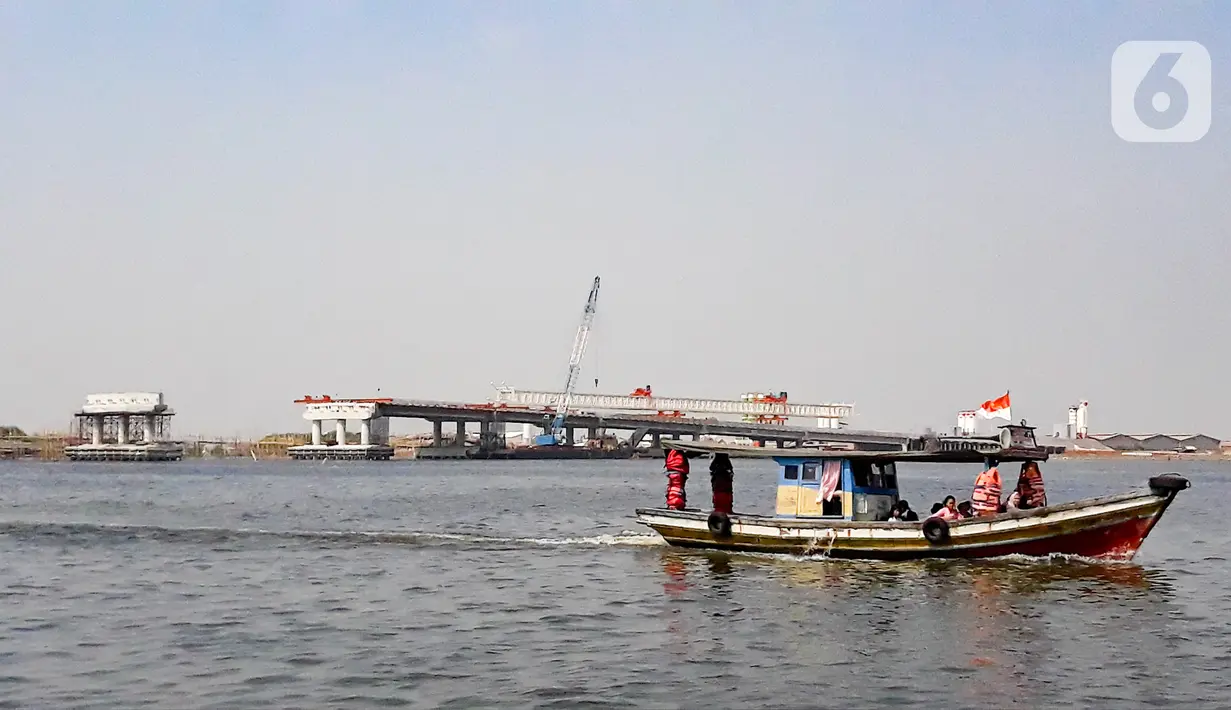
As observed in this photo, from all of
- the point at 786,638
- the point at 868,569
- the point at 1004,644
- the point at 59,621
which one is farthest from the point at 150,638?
the point at 868,569

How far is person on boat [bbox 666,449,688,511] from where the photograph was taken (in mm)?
41938

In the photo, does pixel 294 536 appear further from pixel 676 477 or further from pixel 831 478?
pixel 831 478

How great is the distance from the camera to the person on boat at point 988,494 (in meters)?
36.2

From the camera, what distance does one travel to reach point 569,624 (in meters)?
27.6

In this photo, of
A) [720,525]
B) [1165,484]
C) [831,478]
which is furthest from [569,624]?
[1165,484]

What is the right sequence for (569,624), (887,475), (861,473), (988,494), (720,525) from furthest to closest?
(887,475) < (720,525) < (861,473) < (988,494) < (569,624)

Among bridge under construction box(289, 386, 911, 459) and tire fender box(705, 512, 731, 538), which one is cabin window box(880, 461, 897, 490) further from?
bridge under construction box(289, 386, 911, 459)

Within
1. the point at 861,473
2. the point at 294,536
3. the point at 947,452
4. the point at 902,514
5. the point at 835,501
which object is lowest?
the point at 294,536

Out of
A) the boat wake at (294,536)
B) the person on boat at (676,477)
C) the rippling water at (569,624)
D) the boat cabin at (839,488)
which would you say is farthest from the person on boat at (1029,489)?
the boat wake at (294,536)

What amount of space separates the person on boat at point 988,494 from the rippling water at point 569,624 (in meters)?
1.43

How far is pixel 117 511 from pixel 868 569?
132 ft

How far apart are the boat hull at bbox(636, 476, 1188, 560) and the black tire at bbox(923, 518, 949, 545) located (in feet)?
0.19

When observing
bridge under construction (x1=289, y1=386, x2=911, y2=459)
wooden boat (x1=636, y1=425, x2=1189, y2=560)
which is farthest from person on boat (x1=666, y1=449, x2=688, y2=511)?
bridge under construction (x1=289, y1=386, x2=911, y2=459)

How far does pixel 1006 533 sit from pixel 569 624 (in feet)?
45.0
